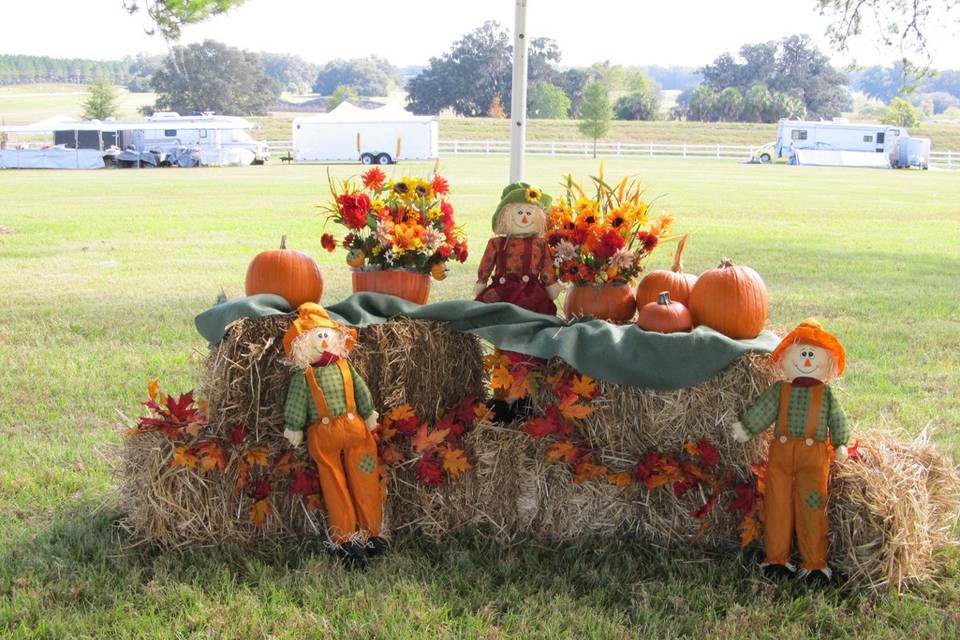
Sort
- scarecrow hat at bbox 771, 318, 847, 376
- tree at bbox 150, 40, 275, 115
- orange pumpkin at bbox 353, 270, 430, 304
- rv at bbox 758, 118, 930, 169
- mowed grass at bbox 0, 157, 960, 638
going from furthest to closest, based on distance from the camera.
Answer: tree at bbox 150, 40, 275, 115
rv at bbox 758, 118, 930, 169
orange pumpkin at bbox 353, 270, 430, 304
scarecrow hat at bbox 771, 318, 847, 376
mowed grass at bbox 0, 157, 960, 638

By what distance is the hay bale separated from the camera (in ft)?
12.7

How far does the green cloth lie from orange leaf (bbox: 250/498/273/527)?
27.6 inches

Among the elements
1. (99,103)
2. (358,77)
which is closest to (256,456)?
(99,103)

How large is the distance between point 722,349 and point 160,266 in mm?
9309

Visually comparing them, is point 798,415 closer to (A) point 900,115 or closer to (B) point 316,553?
(B) point 316,553

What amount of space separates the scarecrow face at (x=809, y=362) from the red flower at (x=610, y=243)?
2.81ft

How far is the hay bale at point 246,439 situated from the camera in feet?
12.7

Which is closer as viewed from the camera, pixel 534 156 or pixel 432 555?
pixel 432 555

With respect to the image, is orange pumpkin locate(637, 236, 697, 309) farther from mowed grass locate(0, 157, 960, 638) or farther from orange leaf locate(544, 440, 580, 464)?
orange leaf locate(544, 440, 580, 464)

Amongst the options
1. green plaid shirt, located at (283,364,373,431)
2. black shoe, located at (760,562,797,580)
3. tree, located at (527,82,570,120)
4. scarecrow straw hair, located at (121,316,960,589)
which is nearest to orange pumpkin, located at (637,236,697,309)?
scarecrow straw hair, located at (121,316,960,589)

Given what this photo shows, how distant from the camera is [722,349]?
371 cm

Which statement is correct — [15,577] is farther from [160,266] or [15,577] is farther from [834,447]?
[160,266]

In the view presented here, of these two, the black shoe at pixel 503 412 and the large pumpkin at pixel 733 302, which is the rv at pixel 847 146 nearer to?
the large pumpkin at pixel 733 302

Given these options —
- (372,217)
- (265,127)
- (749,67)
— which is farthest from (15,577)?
(749,67)
